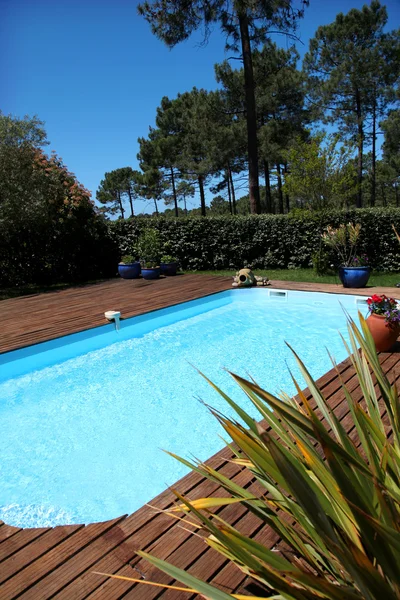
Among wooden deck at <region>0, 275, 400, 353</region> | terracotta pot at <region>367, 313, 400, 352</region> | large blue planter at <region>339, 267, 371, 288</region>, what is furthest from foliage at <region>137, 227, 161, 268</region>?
terracotta pot at <region>367, 313, 400, 352</region>

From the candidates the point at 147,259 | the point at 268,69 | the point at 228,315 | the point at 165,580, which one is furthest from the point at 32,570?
the point at 268,69

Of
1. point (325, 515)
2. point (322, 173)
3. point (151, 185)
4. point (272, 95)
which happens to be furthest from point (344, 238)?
point (151, 185)

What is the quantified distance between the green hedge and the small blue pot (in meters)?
1.25

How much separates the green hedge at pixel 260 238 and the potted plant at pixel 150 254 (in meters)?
1.06

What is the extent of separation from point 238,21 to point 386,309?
531 inches

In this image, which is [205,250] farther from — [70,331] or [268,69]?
[268,69]

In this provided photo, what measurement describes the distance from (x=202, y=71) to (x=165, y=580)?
62.0ft

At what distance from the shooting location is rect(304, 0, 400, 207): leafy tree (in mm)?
19144

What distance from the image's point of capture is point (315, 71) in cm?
2152

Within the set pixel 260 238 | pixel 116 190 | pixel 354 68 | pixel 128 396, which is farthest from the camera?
pixel 116 190

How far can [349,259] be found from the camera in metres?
9.82

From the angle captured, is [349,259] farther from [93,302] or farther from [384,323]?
[93,302]

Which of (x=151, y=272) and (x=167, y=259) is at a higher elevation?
(x=167, y=259)

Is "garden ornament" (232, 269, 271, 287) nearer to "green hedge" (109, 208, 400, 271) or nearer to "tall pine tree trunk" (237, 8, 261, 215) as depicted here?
"green hedge" (109, 208, 400, 271)
